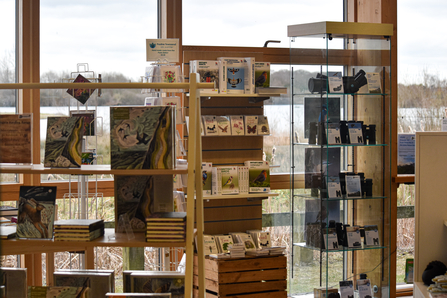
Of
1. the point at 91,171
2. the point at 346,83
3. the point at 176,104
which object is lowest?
the point at 91,171

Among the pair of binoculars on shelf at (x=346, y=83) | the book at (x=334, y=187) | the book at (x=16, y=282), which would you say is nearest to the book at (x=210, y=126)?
the pair of binoculars on shelf at (x=346, y=83)

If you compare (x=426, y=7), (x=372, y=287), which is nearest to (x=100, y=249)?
(x=372, y=287)

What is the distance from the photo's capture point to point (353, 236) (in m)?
3.82

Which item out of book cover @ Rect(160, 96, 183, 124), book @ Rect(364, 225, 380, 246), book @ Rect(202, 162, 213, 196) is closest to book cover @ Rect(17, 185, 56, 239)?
book cover @ Rect(160, 96, 183, 124)

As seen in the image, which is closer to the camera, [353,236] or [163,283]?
[163,283]

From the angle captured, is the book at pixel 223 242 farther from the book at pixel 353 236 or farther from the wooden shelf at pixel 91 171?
the wooden shelf at pixel 91 171

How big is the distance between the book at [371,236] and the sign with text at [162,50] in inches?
86.7

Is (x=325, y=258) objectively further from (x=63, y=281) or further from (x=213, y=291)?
(x=63, y=281)

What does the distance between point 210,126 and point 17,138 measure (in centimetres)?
163

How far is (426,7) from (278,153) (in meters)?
2.11

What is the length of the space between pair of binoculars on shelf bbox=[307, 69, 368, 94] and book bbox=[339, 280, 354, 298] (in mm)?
1642

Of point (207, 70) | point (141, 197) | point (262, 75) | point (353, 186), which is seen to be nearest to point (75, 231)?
point (141, 197)

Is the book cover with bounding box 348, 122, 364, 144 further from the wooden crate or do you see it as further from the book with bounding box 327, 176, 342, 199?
the wooden crate

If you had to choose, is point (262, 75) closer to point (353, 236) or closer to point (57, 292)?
point (353, 236)
